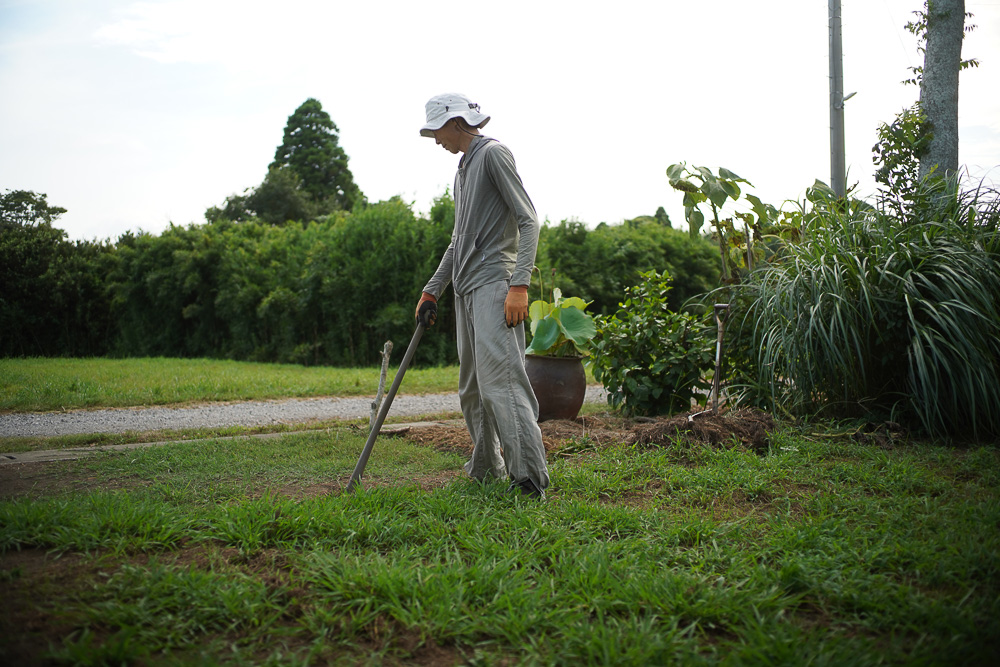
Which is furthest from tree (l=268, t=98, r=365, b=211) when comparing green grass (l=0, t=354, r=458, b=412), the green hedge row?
green grass (l=0, t=354, r=458, b=412)

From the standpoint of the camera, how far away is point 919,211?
485 centimetres

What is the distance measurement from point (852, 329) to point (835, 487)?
1.26m

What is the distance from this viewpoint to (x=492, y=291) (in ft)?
10.8

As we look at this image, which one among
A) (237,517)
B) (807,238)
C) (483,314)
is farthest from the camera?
(807,238)

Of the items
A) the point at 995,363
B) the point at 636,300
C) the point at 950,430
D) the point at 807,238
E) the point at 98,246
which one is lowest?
the point at 950,430

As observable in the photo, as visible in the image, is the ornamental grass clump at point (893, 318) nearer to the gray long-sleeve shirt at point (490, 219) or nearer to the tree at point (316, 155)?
the gray long-sleeve shirt at point (490, 219)

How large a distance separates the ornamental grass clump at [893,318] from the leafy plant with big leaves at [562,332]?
1292mm

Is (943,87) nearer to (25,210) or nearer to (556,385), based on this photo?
(556,385)

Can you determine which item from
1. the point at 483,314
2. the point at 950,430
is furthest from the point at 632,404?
the point at 483,314

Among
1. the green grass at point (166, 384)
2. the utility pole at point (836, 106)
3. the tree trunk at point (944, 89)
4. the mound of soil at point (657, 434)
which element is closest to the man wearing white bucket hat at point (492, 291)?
the mound of soil at point (657, 434)

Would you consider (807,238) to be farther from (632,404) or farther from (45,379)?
(45,379)

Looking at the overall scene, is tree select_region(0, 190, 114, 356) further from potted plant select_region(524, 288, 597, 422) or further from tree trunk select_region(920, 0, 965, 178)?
tree trunk select_region(920, 0, 965, 178)

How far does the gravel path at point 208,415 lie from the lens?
208 inches

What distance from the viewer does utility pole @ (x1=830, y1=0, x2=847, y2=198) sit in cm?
751
